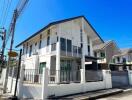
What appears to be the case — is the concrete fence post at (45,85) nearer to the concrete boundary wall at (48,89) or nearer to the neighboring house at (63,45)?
the concrete boundary wall at (48,89)

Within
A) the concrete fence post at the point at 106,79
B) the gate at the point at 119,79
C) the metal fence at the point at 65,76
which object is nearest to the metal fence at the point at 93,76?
the concrete fence post at the point at 106,79

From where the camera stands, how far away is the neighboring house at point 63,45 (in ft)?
52.4

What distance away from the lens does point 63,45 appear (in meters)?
16.3

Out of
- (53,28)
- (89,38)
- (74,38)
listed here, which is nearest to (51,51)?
(53,28)

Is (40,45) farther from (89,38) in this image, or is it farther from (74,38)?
(89,38)

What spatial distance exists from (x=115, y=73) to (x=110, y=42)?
18503 mm

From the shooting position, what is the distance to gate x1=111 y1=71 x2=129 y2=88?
16763 mm

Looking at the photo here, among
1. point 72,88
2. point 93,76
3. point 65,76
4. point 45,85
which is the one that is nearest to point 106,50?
point 93,76

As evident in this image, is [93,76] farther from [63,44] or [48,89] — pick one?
[48,89]

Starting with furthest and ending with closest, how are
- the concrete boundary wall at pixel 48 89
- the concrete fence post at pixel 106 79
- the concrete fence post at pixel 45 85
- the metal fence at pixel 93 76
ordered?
the concrete fence post at pixel 106 79 < the metal fence at pixel 93 76 < the concrete boundary wall at pixel 48 89 < the concrete fence post at pixel 45 85

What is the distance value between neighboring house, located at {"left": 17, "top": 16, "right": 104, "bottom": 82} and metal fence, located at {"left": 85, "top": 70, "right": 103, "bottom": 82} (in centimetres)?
370

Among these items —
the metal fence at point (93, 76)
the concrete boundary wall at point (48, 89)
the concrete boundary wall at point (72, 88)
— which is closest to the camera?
the concrete boundary wall at point (48, 89)

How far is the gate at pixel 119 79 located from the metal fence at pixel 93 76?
3.43 metres

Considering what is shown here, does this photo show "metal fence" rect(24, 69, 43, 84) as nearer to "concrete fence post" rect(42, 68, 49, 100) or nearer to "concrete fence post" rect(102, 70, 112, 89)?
"concrete fence post" rect(42, 68, 49, 100)
